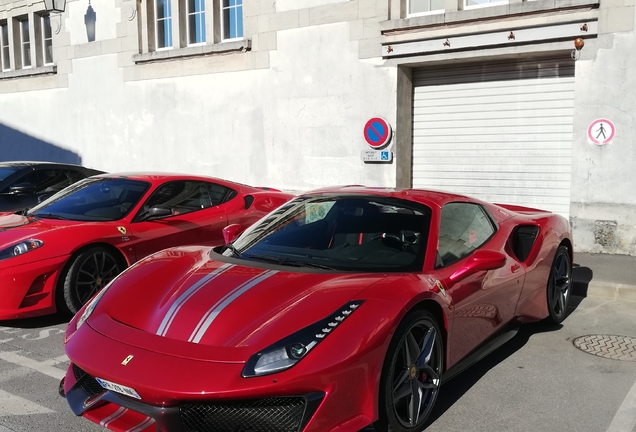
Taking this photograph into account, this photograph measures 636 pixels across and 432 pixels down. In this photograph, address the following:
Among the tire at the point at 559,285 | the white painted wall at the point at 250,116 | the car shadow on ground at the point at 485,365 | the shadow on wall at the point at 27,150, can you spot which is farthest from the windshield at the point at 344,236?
the shadow on wall at the point at 27,150

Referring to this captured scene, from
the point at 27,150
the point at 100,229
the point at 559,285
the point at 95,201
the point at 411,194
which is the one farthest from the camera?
the point at 27,150

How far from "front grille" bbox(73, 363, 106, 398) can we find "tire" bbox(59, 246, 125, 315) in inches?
98.4

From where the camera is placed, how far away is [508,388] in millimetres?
4340

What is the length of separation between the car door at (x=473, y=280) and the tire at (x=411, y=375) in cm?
28

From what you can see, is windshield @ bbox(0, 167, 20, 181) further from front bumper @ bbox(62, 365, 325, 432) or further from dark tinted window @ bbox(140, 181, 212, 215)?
front bumper @ bbox(62, 365, 325, 432)

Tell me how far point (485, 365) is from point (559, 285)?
1.45 metres

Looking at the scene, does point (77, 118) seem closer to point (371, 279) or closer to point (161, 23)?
point (161, 23)

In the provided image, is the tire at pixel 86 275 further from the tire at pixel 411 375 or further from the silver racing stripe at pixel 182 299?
the tire at pixel 411 375

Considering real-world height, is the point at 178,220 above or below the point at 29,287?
above

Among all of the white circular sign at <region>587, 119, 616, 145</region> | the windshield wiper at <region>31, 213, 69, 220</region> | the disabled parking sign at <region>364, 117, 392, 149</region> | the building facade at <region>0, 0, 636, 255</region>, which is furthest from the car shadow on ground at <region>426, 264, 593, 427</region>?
the disabled parking sign at <region>364, 117, 392, 149</region>

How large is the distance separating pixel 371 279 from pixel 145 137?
11.9 metres

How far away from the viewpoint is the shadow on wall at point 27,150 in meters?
16.5

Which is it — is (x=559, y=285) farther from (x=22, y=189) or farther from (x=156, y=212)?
(x=22, y=189)

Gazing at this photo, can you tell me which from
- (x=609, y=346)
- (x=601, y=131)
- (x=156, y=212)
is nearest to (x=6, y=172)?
(x=156, y=212)
